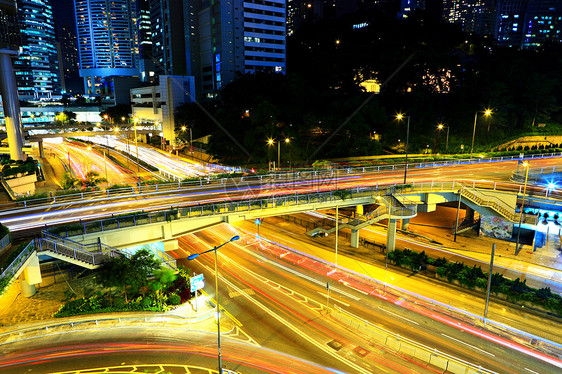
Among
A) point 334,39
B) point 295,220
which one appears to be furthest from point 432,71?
point 295,220

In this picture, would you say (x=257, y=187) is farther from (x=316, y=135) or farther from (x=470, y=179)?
(x=316, y=135)

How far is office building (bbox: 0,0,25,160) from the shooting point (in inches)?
2064

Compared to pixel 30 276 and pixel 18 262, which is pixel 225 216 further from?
pixel 18 262

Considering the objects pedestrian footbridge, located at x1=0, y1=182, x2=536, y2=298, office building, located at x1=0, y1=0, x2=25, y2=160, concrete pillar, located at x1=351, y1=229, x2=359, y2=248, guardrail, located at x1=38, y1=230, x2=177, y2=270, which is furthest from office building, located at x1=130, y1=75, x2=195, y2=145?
guardrail, located at x1=38, y1=230, x2=177, y2=270

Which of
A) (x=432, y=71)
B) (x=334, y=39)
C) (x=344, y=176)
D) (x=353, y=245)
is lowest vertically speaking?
(x=353, y=245)

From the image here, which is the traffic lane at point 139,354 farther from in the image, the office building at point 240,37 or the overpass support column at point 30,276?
the office building at point 240,37

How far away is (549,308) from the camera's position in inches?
933

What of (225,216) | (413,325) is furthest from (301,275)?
(413,325)

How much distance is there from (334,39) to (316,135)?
130ft

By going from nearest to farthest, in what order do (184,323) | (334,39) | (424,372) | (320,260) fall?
(424,372) → (184,323) → (320,260) → (334,39)

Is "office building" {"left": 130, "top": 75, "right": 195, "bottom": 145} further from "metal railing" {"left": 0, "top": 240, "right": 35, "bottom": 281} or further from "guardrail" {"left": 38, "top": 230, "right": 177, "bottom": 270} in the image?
"metal railing" {"left": 0, "top": 240, "right": 35, "bottom": 281}

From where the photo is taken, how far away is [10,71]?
55.5 metres

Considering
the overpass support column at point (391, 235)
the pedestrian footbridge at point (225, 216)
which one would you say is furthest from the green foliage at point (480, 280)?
the pedestrian footbridge at point (225, 216)

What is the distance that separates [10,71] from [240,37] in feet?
213
